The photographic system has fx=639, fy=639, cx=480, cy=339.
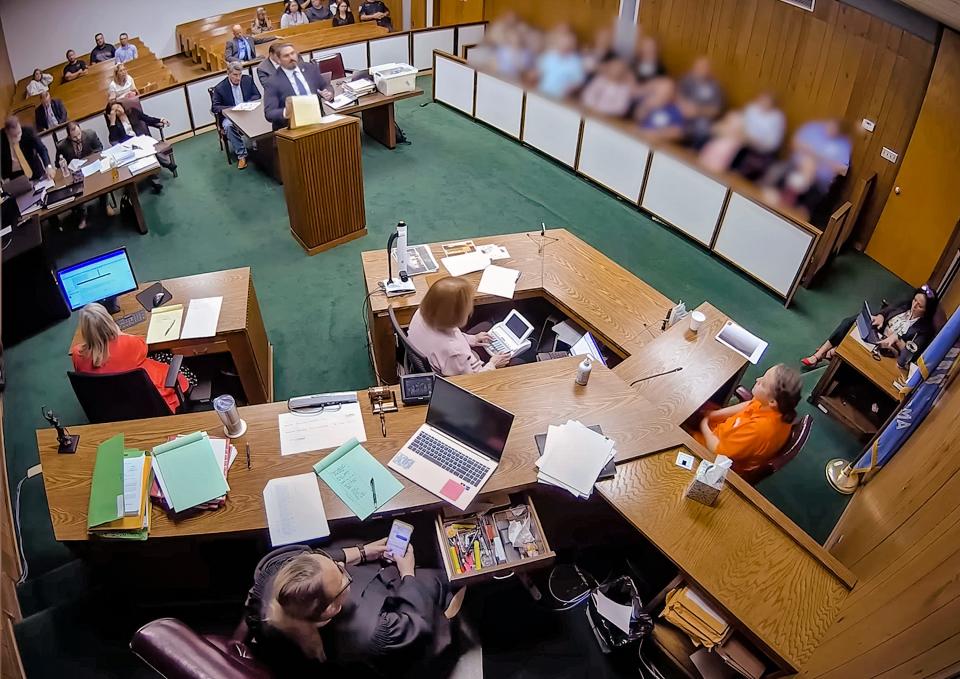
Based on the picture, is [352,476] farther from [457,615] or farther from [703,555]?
[703,555]

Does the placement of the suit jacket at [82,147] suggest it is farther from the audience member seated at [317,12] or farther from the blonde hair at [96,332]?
the audience member seated at [317,12]

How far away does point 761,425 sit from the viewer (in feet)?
10.2

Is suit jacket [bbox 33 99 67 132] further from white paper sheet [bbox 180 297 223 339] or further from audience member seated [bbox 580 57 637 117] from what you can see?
audience member seated [bbox 580 57 637 117]

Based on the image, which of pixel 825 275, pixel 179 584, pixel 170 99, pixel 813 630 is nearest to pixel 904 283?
pixel 825 275

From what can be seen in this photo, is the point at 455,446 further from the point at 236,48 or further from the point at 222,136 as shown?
the point at 236,48

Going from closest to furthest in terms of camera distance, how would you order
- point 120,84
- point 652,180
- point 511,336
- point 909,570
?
point 909,570 < point 511,336 < point 652,180 < point 120,84

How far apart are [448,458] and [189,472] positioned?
110 centimetres

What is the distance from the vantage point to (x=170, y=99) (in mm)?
6816

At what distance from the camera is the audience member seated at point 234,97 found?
6.41 meters

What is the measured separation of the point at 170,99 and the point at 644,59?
6704 millimetres

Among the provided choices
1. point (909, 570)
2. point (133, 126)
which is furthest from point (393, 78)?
point (909, 570)

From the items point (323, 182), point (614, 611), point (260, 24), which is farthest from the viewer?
point (260, 24)

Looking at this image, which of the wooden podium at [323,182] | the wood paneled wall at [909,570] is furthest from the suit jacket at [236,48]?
the wood paneled wall at [909,570]

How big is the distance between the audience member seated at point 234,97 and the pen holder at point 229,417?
14.4 ft
